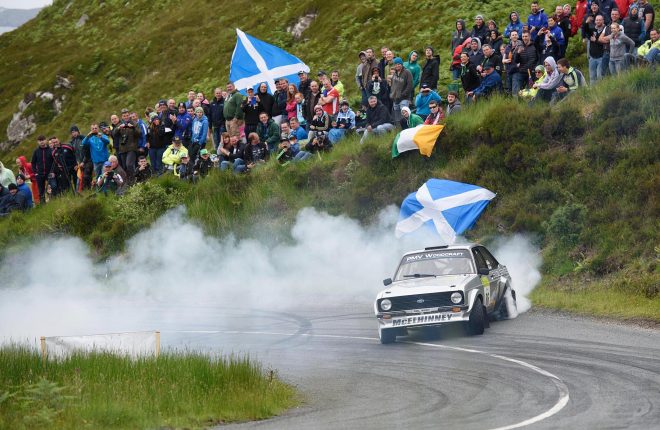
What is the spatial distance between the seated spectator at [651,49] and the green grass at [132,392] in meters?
12.9

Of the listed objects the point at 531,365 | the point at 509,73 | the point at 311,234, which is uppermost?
the point at 509,73

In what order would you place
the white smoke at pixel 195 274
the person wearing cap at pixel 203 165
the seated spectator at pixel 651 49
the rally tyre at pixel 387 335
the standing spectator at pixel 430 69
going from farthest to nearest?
1. the person wearing cap at pixel 203 165
2. the standing spectator at pixel 430 69
3. the seated spectator at pixel 651 49
4. the white smoke at pixel 195 274
5. the rally tyre at pixel 387 335

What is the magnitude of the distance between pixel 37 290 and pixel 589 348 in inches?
686

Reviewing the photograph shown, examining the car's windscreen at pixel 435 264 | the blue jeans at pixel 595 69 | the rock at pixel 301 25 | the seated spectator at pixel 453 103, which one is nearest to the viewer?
the car's windscreen at pixel 435 264

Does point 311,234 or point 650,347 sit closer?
point 650,347

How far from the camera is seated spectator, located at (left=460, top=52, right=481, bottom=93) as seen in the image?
963 inches

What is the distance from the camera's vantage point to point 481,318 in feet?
55.0

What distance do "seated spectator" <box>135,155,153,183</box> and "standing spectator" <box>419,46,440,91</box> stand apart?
8730 mm

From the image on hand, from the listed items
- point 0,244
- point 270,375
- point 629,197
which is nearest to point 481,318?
point 270,375

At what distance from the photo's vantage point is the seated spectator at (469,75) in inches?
963

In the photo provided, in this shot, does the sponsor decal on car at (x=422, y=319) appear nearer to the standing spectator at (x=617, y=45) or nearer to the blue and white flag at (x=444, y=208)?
the blue and white flag at (x=444, y=208)

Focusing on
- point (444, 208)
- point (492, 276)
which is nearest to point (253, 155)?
→ point (444, 208)

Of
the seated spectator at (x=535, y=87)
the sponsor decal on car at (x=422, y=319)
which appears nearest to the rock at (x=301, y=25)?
the seated spectator at (x=535, y=87)

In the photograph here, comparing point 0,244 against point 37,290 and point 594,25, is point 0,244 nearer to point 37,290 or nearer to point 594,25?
point 37,290
